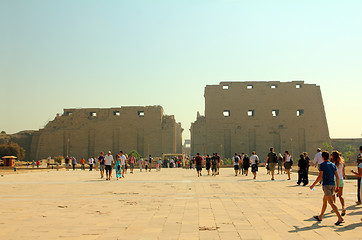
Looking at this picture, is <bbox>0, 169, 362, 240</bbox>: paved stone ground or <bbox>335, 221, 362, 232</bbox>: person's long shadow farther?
<bbox>335, 221, 362, 232</bbox>: person's long shadow

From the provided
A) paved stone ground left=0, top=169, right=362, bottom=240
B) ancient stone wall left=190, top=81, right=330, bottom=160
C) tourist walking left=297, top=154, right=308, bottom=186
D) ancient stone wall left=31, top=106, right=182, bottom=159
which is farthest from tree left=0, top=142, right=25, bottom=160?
tourist walking left=297, top=154, right=308, bottom=186

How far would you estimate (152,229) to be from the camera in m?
5.24

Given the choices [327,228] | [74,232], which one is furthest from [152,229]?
[327,228]

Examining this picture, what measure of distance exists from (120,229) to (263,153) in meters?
42.3

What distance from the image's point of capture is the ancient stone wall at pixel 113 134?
48031mm

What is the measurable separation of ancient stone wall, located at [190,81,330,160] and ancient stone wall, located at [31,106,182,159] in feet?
20.2

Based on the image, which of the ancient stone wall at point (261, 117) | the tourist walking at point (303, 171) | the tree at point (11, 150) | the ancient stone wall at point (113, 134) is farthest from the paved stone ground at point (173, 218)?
the tree at point (11, 150)

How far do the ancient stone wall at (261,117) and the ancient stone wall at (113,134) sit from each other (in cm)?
616

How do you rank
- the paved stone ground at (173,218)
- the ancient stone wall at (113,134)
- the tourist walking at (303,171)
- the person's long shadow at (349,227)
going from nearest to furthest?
the paved stone ground at (173,218)
the person's long shadow at (349,227)
the tourist walking at (303,171)
the ancient stone wall at (113,134)

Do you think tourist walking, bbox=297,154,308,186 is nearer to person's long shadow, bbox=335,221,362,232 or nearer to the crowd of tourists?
person's long shadow, bbox=335,221,362,232

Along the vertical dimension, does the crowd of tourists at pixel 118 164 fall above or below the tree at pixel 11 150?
below

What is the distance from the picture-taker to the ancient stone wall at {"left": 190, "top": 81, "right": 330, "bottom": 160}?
152ft

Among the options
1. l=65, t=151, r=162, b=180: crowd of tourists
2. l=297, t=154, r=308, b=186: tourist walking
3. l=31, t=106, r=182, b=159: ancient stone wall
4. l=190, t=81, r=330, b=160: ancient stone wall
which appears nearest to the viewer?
l=297, t=154, r=308, b=186: tourist walking

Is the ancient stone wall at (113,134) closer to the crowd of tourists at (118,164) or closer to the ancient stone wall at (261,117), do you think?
the ancient stone wall at (261,117)
